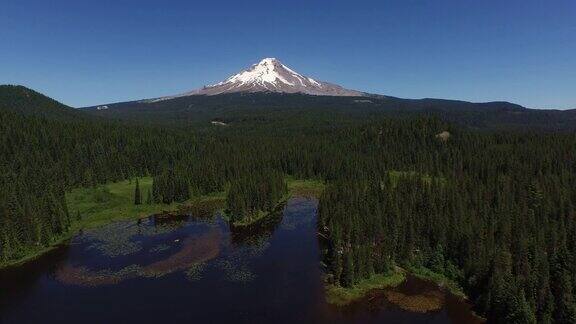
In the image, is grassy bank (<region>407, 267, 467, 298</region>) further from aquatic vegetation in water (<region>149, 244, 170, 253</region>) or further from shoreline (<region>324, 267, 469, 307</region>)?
aquatic vegetation in water (<region>149, 244, 170, 253</region>)

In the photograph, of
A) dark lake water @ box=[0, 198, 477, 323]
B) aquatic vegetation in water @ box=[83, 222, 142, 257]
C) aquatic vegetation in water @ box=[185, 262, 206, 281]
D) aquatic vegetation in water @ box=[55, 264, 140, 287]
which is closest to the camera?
dark lake water @ box=[0, 198, 477, 323]

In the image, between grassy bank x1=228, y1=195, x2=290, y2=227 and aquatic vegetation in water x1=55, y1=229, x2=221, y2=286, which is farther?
grassy bank x1=228, y1=195, x2=290, y2=227

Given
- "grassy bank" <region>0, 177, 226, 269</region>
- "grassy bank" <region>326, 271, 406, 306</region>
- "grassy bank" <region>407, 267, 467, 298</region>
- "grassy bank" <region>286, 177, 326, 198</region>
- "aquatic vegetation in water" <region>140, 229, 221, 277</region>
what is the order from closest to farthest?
"grassy bank" <region>326, 271, 406, 306</region> < "grassy bank" <region>407, 267, 467, 298</region> < "aquatic vegetation in water" <region>140, 229, 221, 277</region> < "grassy bank" <region>0, 177, 226, 269</region> < "grassy bank" <region>286, 177, 326, 198</region>

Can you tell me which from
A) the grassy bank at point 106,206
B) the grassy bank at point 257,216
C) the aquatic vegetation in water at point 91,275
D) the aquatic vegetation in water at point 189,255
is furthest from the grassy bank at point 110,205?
the aquatic vegetation in water at point 189,255

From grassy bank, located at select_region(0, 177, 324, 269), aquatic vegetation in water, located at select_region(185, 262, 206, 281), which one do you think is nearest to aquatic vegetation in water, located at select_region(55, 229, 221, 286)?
aquatic vegetation in water, located at select_region(185, 262, 206, 281)

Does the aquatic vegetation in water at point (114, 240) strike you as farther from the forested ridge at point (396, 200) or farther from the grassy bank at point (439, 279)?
the grassy bank at point (439, 279)

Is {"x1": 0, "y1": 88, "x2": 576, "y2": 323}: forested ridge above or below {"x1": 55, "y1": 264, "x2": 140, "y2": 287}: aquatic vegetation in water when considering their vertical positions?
above
